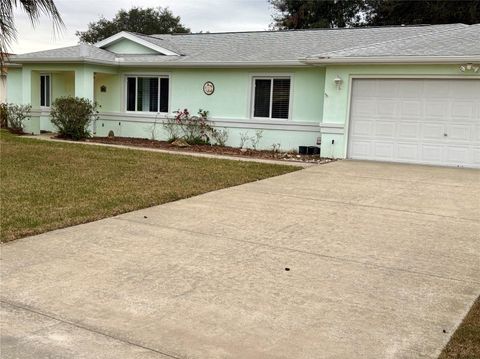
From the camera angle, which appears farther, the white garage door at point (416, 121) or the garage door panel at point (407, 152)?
the garage door panel at point (407, 152)

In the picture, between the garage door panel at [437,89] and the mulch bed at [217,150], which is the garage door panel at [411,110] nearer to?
the garage door panel at [437,89]

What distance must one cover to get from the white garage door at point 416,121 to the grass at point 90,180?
3211 mm

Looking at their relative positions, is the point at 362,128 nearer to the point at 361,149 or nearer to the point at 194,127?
the point at 361,149

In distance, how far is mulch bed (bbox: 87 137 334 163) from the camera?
1560 centimetres

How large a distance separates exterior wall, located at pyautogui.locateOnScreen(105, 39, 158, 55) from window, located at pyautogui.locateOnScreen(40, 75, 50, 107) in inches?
113

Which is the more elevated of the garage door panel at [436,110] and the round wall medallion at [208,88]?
the round wall medallion at [208,88]

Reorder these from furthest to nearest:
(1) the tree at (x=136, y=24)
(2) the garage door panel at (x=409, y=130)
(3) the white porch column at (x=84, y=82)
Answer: (1) the tree at (x=136, y=24) → (3) the white porch column at (x=84, y=82) → (2) the garage door panel at (x=409, y=130)

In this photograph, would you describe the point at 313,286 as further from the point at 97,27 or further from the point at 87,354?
the point at 97,27

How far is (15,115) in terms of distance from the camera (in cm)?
2075

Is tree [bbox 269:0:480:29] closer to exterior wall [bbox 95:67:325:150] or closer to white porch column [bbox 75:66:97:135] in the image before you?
exterior wall [bbox 95:67:325:150]

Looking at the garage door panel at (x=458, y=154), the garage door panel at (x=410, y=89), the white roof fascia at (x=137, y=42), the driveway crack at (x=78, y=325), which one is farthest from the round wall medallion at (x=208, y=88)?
the driveway crack at (x=78, y=325)

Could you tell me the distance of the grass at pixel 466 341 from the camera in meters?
3.63

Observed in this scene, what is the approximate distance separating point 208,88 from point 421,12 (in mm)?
18804

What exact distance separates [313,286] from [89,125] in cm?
1602
